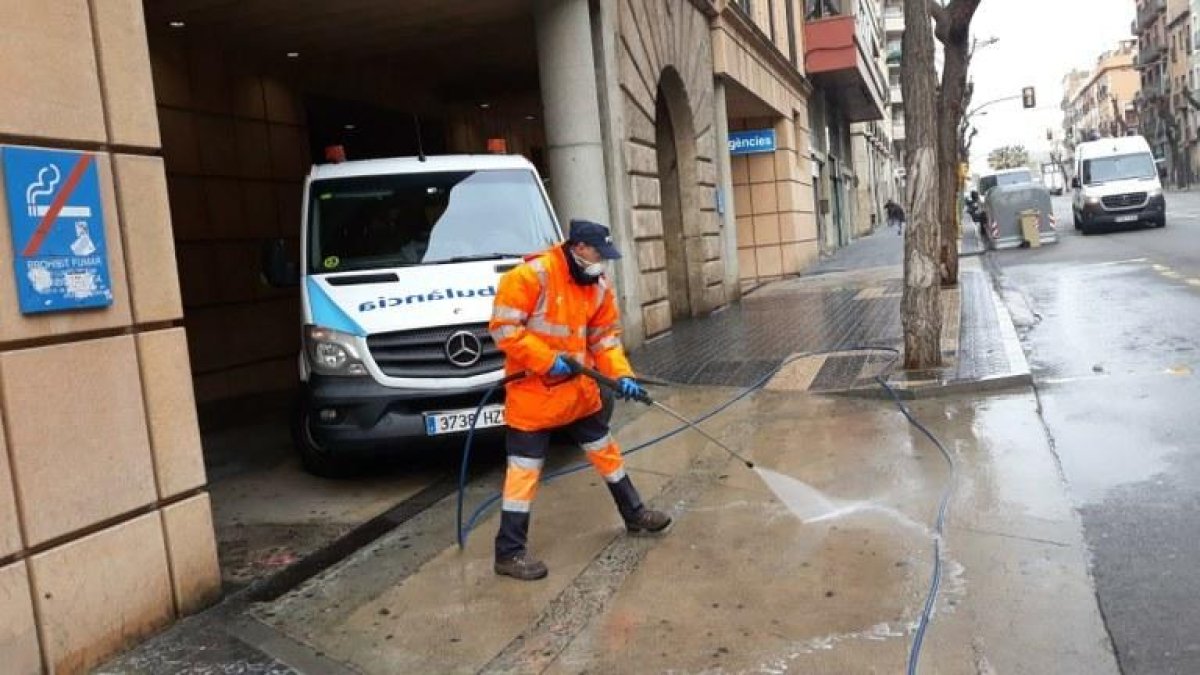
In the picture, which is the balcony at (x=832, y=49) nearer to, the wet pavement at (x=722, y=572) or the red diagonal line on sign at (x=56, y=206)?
the wet pavement at (x=722, y=572)

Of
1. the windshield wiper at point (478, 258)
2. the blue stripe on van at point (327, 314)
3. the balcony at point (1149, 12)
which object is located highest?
the balcony at point (1149, 12)

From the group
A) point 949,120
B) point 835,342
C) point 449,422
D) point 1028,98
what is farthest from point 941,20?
point 1028,98

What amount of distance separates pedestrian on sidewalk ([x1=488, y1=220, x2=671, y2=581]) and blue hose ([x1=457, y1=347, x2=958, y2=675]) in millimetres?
223

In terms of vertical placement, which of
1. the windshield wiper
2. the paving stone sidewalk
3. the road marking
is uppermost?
the windshield wiper

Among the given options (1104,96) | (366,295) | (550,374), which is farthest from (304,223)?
(1104,96)

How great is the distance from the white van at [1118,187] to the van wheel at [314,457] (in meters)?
24.2

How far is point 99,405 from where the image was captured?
4.10 metres

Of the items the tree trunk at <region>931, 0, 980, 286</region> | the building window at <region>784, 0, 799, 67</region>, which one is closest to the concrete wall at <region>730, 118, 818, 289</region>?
the building window at <region>784, 0, 799, 67</region>

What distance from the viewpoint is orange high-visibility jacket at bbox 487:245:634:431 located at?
482 cm

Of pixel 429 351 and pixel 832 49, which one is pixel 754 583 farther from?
pixel 832 49

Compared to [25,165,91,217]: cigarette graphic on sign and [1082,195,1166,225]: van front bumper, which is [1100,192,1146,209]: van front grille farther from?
[25,165,91,217]: cigarette graphic on sign

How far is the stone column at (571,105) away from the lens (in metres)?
11.3

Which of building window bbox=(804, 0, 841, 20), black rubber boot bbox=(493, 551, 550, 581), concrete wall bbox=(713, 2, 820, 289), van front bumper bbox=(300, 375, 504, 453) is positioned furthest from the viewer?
building window bbox=(804, 0, 841, 20)

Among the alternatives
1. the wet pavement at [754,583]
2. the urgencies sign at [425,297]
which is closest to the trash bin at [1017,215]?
the wet pavement at [754,583]
